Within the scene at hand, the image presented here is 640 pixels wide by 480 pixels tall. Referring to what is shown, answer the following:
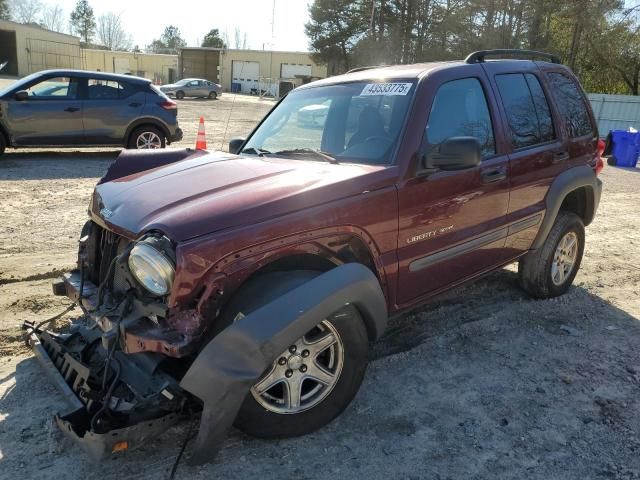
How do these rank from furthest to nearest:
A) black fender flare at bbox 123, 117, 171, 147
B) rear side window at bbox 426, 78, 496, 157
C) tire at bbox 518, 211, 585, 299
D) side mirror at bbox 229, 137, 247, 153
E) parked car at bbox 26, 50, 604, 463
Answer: black fender flare at bbox 123, 117, 171, 147, tire at bbox 518, 211, 585, 299, side mirror at bbox 229, 137, 247, 153, rear side window at bbox 426, 78, 496, 157, parked car at bbox 26, 50, 604, 463

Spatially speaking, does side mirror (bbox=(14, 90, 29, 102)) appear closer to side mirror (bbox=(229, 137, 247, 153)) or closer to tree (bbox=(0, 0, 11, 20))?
side mirror (bbox=(229, 137, 247, 153))

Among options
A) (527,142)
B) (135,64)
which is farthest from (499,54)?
(135,64)

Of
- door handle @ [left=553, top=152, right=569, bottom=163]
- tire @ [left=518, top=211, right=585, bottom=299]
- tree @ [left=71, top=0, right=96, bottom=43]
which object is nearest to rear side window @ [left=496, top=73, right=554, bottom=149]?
door handle @ [left=553, top=152, right=569, bottom=163]

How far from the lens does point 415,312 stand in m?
4.52

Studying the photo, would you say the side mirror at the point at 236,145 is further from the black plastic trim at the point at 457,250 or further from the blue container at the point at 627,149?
the blue container at the point at 627,149

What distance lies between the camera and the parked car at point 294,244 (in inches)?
97.5

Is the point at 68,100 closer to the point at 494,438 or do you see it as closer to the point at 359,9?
the point at 494,438

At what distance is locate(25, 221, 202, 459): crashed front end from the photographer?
2449mm

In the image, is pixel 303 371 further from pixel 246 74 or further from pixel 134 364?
pixel 246 74

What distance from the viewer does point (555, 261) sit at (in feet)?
15.9

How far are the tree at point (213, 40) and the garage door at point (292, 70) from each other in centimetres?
2200

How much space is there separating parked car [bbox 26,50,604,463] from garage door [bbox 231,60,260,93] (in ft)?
197

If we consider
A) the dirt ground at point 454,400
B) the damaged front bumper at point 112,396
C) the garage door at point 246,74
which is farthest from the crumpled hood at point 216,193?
the garage door at point 246,74

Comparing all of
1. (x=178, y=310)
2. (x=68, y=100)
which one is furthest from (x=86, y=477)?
(x=68, y=100)
